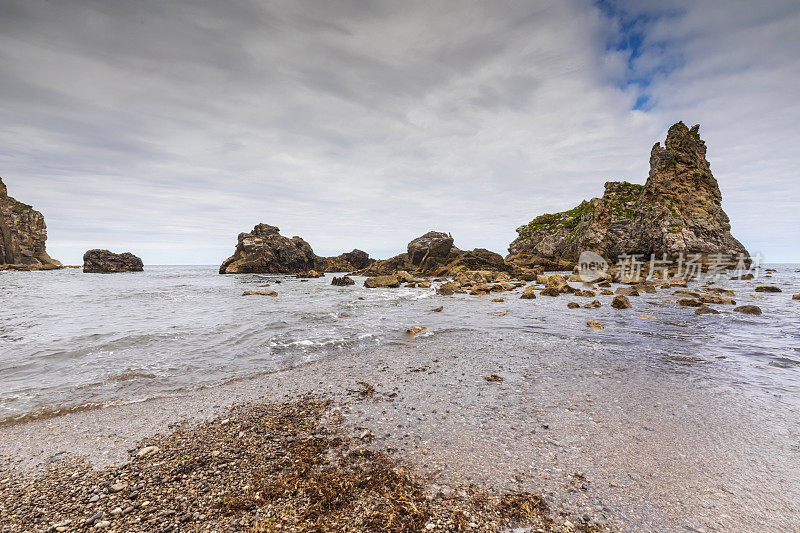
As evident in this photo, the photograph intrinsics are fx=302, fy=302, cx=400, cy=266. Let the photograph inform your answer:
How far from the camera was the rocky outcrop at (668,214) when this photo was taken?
45.6 meters

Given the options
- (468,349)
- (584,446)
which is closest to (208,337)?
(468,349)

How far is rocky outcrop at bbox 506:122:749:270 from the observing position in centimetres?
4562

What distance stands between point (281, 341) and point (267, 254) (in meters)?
75.4

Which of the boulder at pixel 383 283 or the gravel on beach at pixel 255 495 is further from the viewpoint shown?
the boulder at pixel 383 283

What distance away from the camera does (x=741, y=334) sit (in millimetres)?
12219

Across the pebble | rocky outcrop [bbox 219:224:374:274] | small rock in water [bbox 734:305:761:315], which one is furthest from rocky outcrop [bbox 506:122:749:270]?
rocky outcrop [bbox 219:224:374:274]

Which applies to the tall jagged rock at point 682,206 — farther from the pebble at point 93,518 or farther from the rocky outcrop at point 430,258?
the pebble at point 93,518

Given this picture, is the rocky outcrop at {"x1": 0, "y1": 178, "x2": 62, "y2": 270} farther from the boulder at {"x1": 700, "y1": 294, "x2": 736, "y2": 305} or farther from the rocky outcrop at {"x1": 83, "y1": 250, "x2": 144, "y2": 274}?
the boulder at {"x1": 700, "y1": 294, "x2": 736, "y2": 305}

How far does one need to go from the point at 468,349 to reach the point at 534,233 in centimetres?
7928

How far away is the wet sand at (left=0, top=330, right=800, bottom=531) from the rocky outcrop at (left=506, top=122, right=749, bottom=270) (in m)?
51.3

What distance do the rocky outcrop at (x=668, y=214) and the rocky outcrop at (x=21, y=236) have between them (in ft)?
495

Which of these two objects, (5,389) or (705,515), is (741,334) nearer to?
(705,515)

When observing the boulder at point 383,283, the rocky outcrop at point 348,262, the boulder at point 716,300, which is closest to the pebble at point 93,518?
the boulder at point 716,300

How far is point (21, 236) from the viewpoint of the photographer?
95688mm
